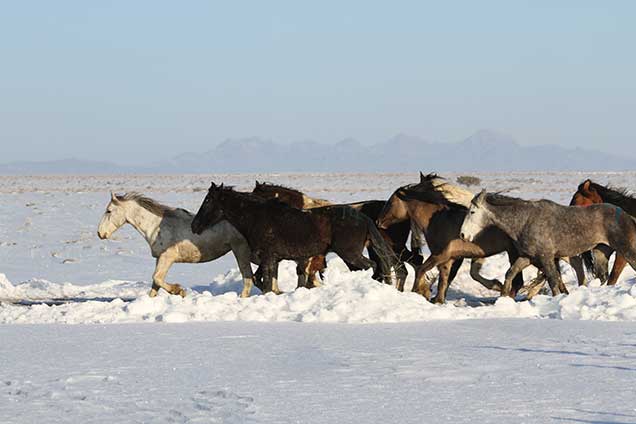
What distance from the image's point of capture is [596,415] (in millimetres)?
5594

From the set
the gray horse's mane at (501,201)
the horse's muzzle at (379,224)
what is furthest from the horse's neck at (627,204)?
the horse's muzzle at (379,224)

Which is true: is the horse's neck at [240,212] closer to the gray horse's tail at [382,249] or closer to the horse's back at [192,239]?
the horse's back at [192,239]

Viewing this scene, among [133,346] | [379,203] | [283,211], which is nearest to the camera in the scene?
[133,346]

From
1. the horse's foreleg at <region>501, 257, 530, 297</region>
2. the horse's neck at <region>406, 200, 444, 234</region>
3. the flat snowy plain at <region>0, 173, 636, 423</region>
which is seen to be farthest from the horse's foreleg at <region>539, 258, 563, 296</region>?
the horse's neck at <region>406, 200, 444, 234</region>

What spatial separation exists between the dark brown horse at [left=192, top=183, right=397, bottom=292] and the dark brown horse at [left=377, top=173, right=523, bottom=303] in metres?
0.59

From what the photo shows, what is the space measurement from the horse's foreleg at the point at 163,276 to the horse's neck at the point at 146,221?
1.09 feet

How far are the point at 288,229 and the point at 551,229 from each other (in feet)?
10.3

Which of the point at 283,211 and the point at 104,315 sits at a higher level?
the point at 283,211

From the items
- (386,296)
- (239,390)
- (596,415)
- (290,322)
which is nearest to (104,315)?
(290,322)

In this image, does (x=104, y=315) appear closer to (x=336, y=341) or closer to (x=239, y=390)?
(x=336, y=341)

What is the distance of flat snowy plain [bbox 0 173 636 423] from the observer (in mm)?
5988

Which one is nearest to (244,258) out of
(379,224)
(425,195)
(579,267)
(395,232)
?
(379,224)

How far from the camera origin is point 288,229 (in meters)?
12.3

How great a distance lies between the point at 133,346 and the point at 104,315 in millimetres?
2023
